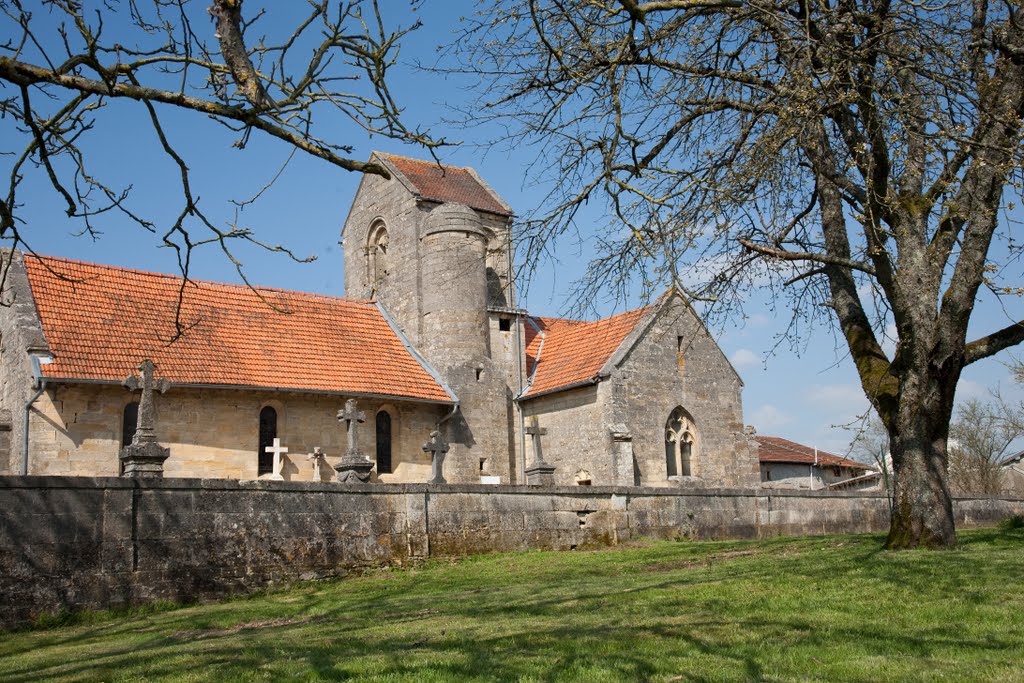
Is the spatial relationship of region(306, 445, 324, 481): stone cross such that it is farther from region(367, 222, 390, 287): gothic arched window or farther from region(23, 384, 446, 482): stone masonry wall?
region(367, 222, 390, 287): gothic arched window

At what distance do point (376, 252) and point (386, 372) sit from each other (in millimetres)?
7175

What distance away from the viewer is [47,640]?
11.7 meters

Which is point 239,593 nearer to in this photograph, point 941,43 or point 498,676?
point 498,676

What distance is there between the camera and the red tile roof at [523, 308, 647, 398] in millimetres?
28484

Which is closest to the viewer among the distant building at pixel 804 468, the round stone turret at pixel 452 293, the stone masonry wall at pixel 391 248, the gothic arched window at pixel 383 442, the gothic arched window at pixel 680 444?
the gothic arched window at pixel 383 442

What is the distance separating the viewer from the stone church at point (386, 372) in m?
21.8

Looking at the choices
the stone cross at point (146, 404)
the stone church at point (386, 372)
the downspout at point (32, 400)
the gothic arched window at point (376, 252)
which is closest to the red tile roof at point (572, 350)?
the stone church at point (386, 372)

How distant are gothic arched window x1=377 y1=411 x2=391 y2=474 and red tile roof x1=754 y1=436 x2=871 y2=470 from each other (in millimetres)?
18683

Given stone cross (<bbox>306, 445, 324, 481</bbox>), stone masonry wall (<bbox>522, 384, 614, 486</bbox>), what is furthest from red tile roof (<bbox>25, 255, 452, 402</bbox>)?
stone masonry wall (<bbox>522, 384, 614, 486</bbox>)

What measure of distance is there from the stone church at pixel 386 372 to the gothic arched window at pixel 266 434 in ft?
0.16

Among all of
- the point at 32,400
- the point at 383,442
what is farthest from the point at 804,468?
the point at 32,400

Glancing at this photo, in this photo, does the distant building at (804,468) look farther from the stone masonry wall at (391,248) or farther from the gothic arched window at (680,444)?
the stone masonry wall at (391,248)

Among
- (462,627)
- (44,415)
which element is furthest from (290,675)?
(44,415)

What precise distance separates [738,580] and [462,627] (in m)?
3.58
